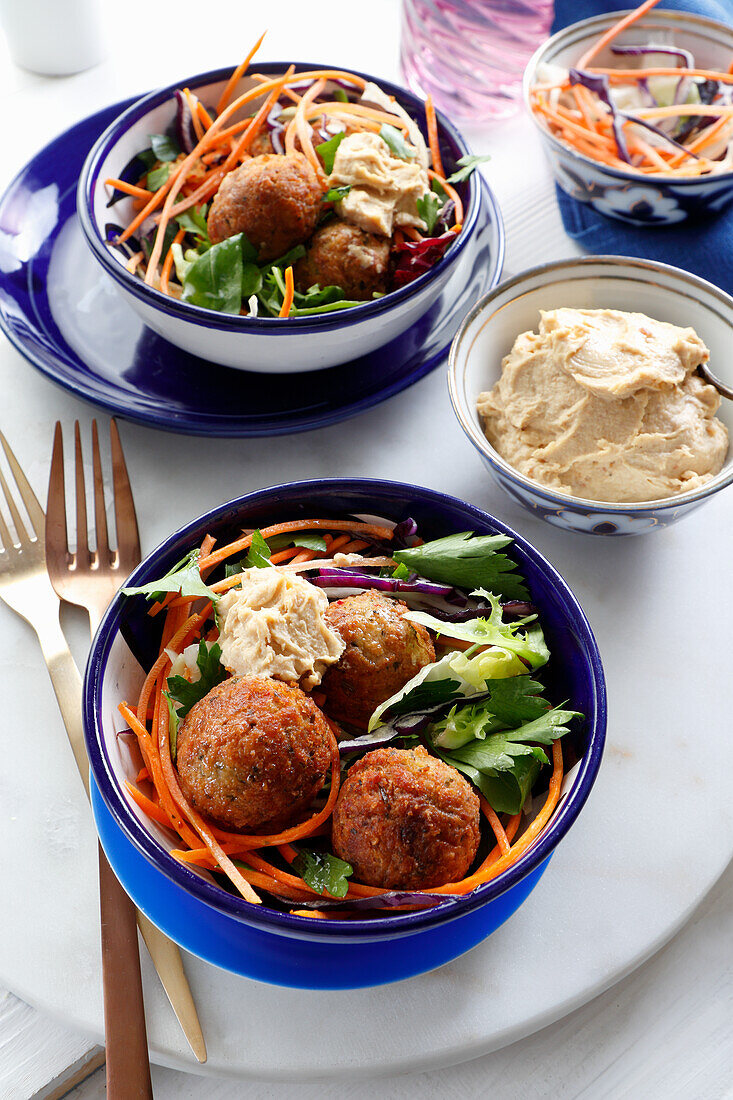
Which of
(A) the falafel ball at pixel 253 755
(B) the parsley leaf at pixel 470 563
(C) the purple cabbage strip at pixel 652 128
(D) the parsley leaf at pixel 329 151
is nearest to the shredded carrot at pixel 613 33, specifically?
(C) the purple cabbage strip at pixel 652 128

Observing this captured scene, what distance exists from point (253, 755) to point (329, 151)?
131 cm

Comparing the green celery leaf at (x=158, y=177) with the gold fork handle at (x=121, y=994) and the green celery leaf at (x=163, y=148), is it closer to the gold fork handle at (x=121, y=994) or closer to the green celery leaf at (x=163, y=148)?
the green celery leaf at (x=163, y=148)

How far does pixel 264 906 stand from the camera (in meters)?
1.27

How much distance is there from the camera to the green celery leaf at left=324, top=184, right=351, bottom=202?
1.87m

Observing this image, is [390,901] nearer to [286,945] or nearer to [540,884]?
[286,945]

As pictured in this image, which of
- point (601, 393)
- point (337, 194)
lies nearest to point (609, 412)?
point (601, 393)

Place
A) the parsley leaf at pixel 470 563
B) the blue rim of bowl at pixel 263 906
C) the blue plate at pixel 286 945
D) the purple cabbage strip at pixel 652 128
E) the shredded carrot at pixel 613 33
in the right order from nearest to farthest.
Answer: the blue rim of bowl at pixel 263 906
the blue plate at pixel 286 945
the parsley leaf at pixel 470 563
the purple cabbage strip at pixel 652 128
the shredded carrot at pixel 613 33

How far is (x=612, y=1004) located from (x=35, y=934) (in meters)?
0.91

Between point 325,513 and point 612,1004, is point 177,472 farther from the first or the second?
point 612,1004

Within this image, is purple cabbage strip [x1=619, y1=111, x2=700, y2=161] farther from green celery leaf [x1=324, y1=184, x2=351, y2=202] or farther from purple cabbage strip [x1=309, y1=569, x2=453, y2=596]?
purple cabbage strip [x1=309, y1=569, x2=453, y2=596]

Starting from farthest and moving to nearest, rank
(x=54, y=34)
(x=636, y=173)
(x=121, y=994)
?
(x=54, y=34) → (x=636, y=173) → (x=121, y=994)

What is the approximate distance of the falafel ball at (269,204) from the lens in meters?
1.82

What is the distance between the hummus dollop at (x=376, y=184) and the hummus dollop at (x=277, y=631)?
81 cm

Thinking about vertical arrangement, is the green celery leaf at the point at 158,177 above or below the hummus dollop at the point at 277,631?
above
